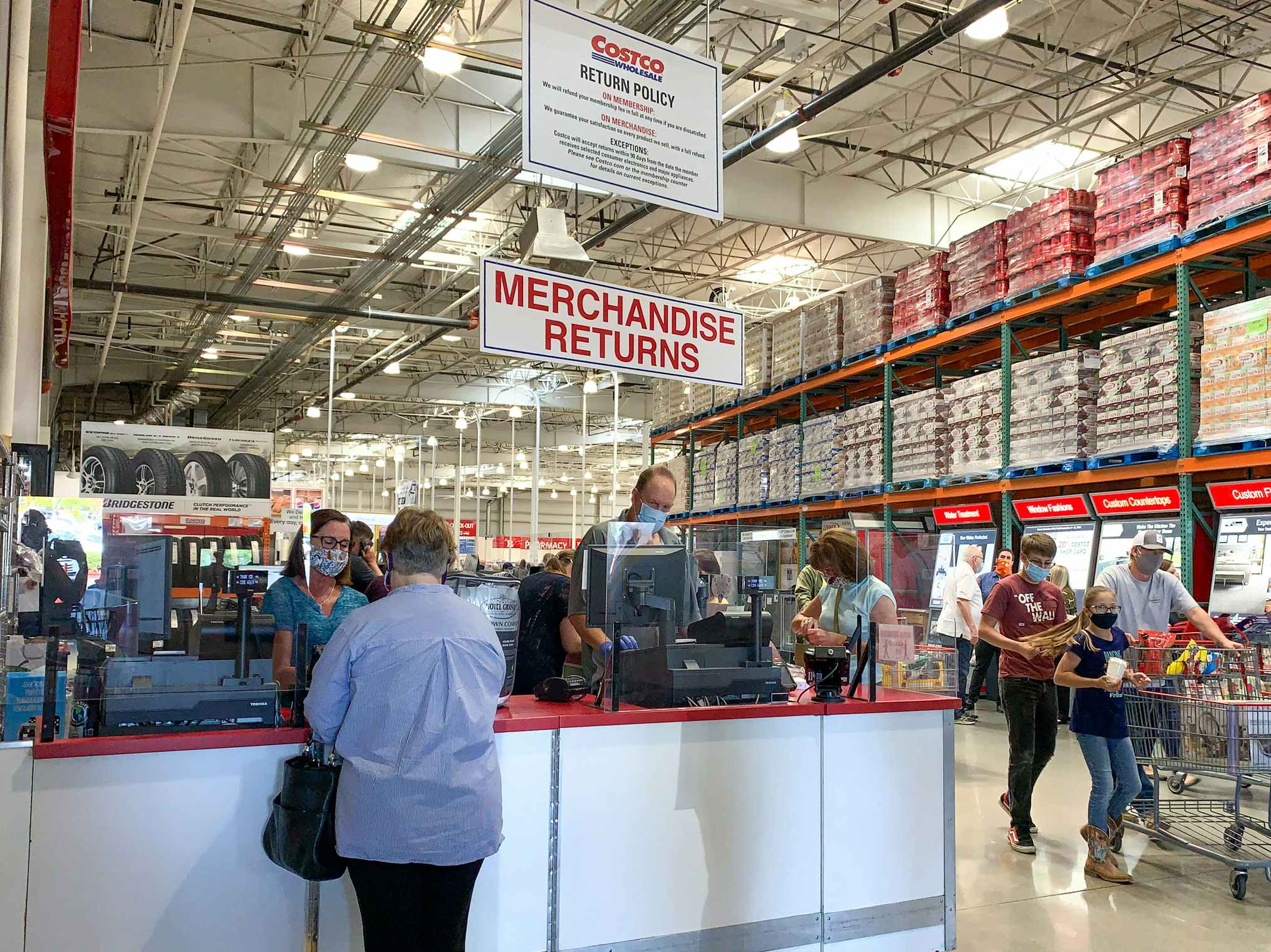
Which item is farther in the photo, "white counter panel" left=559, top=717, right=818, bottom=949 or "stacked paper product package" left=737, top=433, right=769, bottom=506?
"stacked paper product package" left=737, top=433, right=769, bottom=506

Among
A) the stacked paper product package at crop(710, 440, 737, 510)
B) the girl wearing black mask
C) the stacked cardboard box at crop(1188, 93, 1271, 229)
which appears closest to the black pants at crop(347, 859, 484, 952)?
the girl wearing black mask

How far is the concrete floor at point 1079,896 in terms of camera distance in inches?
177

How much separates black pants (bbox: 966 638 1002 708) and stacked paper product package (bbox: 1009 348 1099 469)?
7.23 ft

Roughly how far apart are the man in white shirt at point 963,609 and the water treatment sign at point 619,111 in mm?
6461

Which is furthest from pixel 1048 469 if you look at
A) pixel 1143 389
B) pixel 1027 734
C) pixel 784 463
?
pixel 784 463

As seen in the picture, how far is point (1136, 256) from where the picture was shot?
7805mm

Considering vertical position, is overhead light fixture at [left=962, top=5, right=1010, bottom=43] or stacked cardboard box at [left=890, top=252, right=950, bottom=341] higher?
overhead light fixture at [left=962, top=5, right=1010, bottom=43]

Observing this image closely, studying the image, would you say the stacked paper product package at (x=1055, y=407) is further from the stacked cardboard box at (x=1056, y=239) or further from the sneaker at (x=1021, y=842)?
the sneaker at (x=1021, y=842)

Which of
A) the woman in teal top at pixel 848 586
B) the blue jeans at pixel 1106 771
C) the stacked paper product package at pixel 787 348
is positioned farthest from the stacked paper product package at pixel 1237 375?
the stacked paper product package at pixel 787 348

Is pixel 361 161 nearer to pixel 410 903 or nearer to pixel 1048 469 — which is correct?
pixel 1048 469

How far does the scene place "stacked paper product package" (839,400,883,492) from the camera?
→ 10.7 m

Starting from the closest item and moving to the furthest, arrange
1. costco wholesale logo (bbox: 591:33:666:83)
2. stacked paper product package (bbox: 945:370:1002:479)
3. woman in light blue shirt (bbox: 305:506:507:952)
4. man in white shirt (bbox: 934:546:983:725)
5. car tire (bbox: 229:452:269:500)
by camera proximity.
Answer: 1. woman in light blue shirt (bbox: 305:506:507:952)
2. costco wholesale logo (bbox: 591:33:666:83)
3. stacked paper product package (bbox: 945:370:1002:479)
4. man in white shirt (bbox: 934:546:983:725)
5. car tire (bbox: 229:452:269:500)

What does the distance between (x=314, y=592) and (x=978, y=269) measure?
7.13 meters

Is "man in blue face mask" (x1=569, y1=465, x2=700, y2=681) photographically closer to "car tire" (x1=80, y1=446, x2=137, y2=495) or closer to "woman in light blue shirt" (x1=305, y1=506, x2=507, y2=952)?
"woman in light blue shirt" (x1=305, y1=506, x2=507, y2=952)
